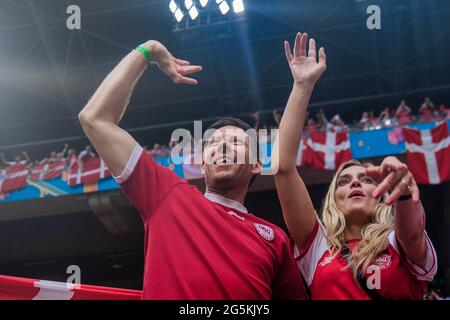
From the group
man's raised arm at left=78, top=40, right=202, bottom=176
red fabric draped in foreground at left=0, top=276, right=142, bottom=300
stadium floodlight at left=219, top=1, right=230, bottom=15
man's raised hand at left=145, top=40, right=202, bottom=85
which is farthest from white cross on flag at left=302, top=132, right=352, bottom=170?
man's raised arm at left=78, top=40, right=202, bottom=176

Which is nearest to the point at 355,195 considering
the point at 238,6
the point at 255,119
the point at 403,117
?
the point at 403,117

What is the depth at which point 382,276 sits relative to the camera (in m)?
1.74

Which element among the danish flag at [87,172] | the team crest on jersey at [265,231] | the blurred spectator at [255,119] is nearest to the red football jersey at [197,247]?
the team crest on jersey at [265,231]

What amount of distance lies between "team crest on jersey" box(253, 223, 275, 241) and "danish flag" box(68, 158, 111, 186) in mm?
8267

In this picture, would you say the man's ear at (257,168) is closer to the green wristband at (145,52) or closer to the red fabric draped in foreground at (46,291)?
the green wristband at (145,52)

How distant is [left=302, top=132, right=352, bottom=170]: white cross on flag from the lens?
29.0ft

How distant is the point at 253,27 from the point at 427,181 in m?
4.85

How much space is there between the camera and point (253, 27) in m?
11.0

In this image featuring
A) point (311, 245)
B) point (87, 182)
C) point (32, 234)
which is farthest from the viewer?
point (32, 234)

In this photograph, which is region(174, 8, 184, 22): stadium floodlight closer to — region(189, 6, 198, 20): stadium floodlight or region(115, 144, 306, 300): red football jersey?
region(189, 6, 198, 20): stadium floodlight

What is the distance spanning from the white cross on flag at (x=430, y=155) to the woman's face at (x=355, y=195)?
262 inches

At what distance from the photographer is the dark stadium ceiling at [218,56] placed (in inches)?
413
